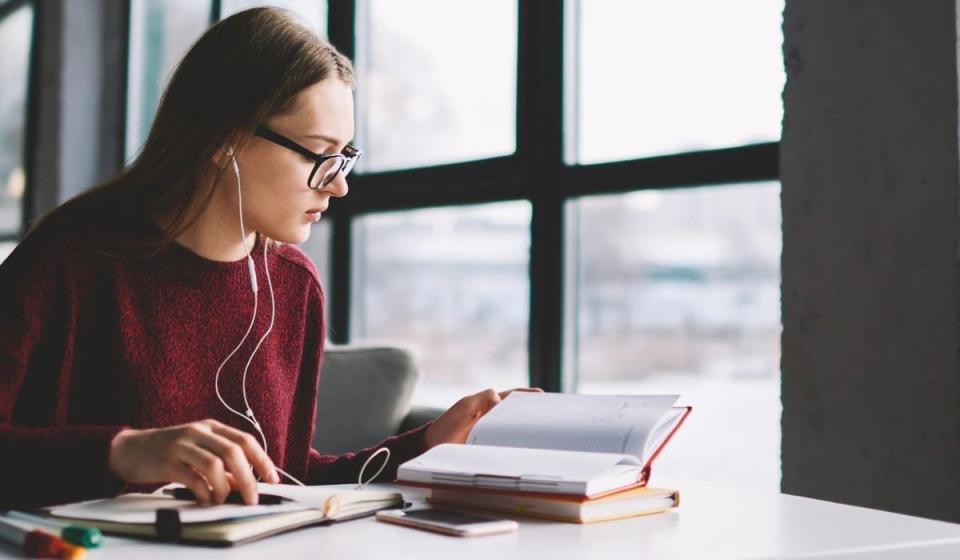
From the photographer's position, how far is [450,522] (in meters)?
0.90

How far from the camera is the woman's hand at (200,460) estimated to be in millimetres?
859

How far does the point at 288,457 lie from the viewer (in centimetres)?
146

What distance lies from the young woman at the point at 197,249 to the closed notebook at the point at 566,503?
0.72 ft

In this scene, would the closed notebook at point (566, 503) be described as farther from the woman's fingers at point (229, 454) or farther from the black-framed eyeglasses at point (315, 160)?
the black-framed eyeglasses at point (315, 160)

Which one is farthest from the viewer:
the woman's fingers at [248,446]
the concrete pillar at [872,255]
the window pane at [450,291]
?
the window pane at [450,291]

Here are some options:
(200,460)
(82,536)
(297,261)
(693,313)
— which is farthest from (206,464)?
(693,313)

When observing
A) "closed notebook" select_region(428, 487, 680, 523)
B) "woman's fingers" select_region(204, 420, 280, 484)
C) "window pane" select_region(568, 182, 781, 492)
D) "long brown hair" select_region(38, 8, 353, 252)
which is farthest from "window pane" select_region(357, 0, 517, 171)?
"woman's fingers" select_region(204, 420, 280, 484)

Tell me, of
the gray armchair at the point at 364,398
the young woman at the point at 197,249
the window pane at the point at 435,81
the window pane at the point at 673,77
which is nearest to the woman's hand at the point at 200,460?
the young woman at the point at 197,249

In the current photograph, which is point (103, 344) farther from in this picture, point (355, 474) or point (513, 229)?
point (513, 229)

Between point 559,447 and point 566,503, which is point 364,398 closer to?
point 559,447

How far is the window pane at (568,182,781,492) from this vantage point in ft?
6.59

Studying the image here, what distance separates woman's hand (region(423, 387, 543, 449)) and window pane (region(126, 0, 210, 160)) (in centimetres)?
309

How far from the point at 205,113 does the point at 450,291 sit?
155 cm

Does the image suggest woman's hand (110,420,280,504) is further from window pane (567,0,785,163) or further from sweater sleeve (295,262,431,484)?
window pane (567,0,785,163)
